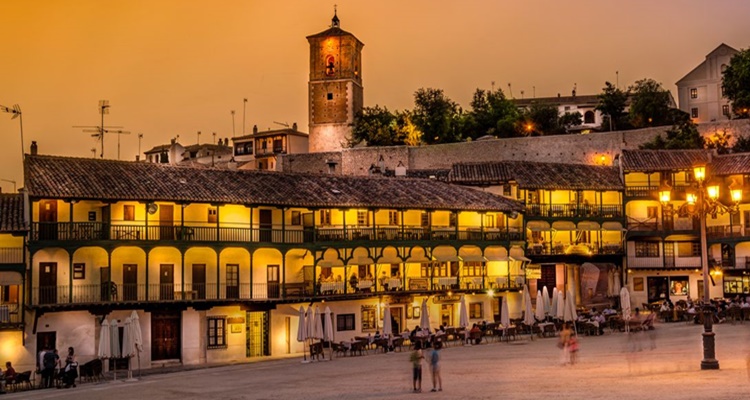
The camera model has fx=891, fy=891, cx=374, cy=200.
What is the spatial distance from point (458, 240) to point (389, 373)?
21163 millimetres

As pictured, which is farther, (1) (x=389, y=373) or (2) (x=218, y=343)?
(2) (x=218, y=343)

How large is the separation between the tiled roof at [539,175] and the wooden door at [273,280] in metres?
18.8

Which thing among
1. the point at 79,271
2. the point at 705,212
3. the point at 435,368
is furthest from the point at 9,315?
the point at 705,212

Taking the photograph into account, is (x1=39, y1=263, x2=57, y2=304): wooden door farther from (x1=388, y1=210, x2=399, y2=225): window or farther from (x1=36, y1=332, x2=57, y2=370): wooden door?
(x1=388, y1=210, x2=399, y2=225): window

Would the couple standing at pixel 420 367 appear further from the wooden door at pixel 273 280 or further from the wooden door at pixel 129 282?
the wooden door at pixel 273 280

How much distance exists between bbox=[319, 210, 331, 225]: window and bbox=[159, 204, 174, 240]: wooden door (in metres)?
9.05

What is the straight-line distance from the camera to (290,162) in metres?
91.2

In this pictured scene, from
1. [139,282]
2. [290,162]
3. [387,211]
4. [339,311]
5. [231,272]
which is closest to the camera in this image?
[139,282]

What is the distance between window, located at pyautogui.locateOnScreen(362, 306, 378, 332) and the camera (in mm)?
49219

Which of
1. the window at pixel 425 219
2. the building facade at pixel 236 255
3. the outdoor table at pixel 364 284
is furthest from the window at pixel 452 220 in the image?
the outdoor table at pixel 364 284

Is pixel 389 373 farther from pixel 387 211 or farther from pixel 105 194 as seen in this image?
pixel 387 211

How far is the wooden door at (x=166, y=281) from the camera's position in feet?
138

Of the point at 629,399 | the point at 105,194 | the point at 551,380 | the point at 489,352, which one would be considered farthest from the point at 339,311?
the point at 629,399

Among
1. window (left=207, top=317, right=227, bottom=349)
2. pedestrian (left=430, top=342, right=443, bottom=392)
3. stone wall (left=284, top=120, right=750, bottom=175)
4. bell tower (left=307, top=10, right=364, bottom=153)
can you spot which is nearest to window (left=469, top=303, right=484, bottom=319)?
window (left=207, top=317, right=227, bottom=349)
